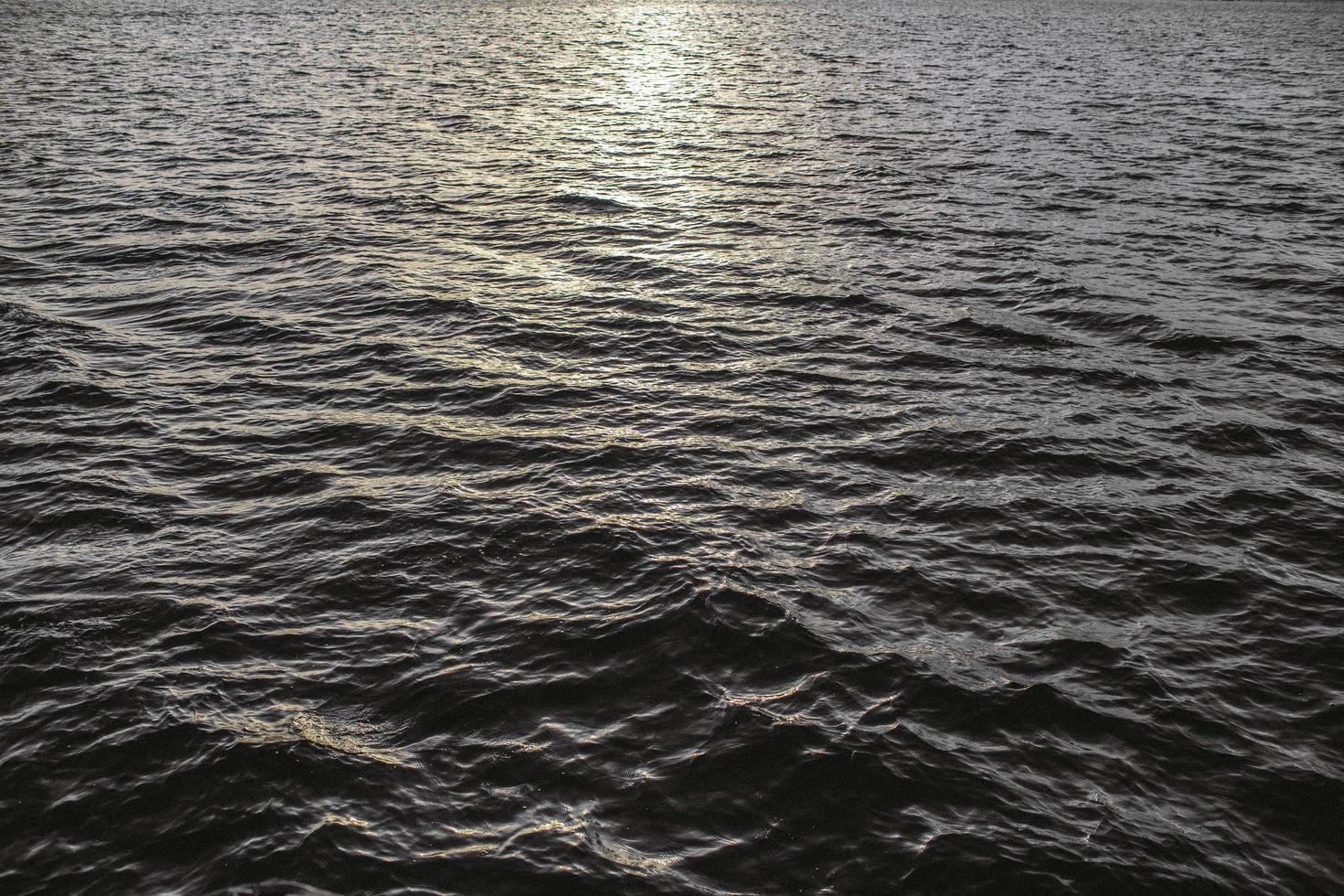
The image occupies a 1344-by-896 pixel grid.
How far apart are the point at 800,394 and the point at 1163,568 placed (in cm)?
724

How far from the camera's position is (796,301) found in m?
23.8

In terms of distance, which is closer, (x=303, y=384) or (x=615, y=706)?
(x=615, y=706)

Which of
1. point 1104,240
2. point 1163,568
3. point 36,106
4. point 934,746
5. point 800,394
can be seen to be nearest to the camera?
point 934,746

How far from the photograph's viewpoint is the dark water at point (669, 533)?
955 centimetres

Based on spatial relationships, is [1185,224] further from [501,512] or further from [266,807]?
[266,807]

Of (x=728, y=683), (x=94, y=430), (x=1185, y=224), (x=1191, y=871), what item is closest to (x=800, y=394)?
(x=728, y=683)

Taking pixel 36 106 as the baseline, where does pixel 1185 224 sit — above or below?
above

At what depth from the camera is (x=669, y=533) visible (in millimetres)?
14289

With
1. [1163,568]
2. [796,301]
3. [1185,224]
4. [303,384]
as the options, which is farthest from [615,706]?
[1185,224]

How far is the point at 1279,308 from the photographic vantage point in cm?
2323

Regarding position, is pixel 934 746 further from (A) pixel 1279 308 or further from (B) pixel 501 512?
(A) pixel 1279 308

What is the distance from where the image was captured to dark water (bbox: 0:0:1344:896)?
955cm

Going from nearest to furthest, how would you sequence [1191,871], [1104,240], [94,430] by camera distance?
[1191,871]
[94,430]
[1104,240]

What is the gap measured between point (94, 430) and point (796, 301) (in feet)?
49.0
